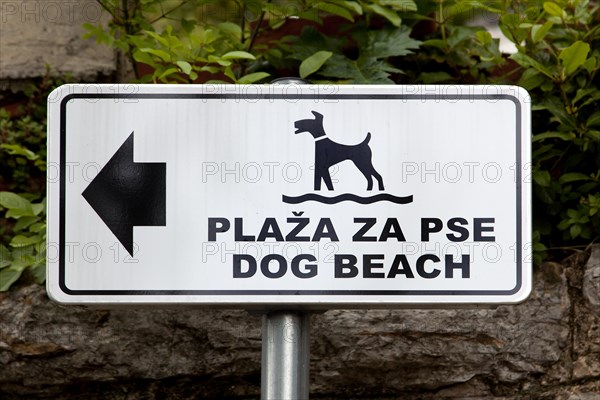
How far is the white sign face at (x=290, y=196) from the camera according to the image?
3.57 ft

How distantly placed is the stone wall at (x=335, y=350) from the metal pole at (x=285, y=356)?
0.59 meters

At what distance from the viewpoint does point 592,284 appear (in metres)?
1.70

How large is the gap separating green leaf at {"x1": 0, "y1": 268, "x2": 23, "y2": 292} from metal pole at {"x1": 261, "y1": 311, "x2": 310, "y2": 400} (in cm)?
80

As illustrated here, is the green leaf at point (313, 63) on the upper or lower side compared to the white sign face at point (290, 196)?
upper

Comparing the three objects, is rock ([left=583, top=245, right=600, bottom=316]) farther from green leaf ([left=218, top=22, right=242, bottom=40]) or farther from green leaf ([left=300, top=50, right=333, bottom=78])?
green leaf ([left=218, top=22, right=242, bottom=40])

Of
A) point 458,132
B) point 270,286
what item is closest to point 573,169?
point 458,132

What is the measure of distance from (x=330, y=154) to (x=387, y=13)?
761 mm

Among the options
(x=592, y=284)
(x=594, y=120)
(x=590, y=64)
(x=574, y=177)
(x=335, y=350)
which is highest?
(x=590, y=64)

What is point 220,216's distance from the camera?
1102 millimetres

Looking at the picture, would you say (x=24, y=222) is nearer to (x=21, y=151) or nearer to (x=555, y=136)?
(x=21, y=151)

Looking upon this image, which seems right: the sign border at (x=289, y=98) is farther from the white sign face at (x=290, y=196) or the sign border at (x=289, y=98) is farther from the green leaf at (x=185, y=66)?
the green leaf at (x=185, y=66)

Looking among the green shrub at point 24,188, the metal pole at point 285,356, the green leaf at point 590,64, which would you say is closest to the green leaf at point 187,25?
the green shrub at point 24,188

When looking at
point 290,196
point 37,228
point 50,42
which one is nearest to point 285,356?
point 290,196

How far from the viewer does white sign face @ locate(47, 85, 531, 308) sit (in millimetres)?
1089
